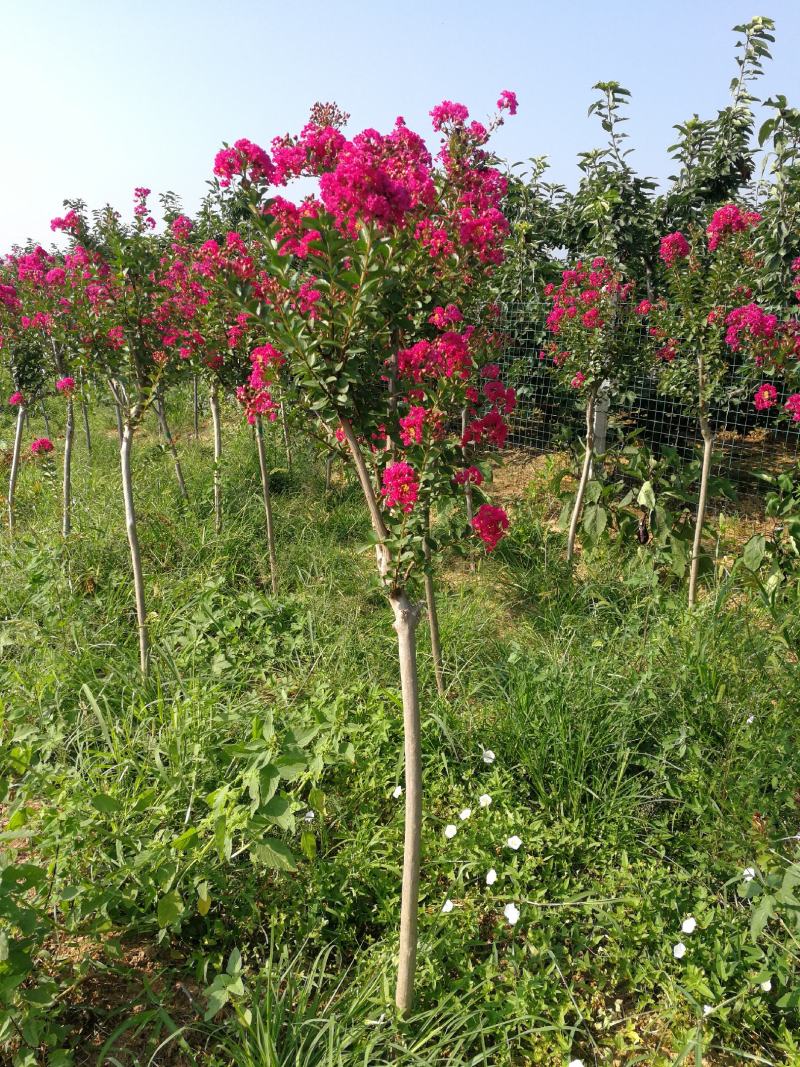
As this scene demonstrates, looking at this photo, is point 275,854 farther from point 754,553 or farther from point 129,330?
point 754,553

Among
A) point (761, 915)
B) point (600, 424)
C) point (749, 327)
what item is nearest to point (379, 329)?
point (761, 915)

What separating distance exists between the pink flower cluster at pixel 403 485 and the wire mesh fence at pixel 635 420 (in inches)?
153

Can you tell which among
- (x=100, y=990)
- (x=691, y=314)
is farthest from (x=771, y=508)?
(x=100, y=990)

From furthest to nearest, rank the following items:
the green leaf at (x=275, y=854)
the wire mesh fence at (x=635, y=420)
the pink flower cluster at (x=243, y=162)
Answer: the wire mesh fence at (x=635, y=420)
the pink flower cluster at (x=243, y=162)
the green leaf at (x=275, y=854)

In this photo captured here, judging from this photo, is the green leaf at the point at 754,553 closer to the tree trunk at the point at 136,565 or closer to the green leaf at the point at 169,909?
the tree trunk at the point at 136,565

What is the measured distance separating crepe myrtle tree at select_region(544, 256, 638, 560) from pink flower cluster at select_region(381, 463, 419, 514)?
2.67m

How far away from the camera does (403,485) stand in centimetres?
169

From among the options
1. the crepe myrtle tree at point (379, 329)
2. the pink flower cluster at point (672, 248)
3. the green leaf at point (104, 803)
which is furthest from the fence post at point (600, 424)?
the green leaf at point (104, 803)

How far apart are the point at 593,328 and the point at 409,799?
3115 millimetres

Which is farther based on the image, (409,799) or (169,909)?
(169,909)

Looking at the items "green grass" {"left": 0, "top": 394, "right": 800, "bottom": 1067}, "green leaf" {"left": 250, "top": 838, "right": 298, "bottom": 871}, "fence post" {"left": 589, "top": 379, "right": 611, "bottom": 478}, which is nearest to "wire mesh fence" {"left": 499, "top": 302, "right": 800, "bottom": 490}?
"fence post" {"left": 589, "top": 379, "right": 611, "bottom": 478}

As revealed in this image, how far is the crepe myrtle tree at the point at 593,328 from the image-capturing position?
3945 mm

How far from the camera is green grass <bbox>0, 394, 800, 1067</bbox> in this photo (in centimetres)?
174

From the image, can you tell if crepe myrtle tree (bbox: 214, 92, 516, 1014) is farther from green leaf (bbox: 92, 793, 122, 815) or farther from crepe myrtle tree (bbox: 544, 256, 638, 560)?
crepe myrtle tree (bbox: 544, 256, 638, 560)
